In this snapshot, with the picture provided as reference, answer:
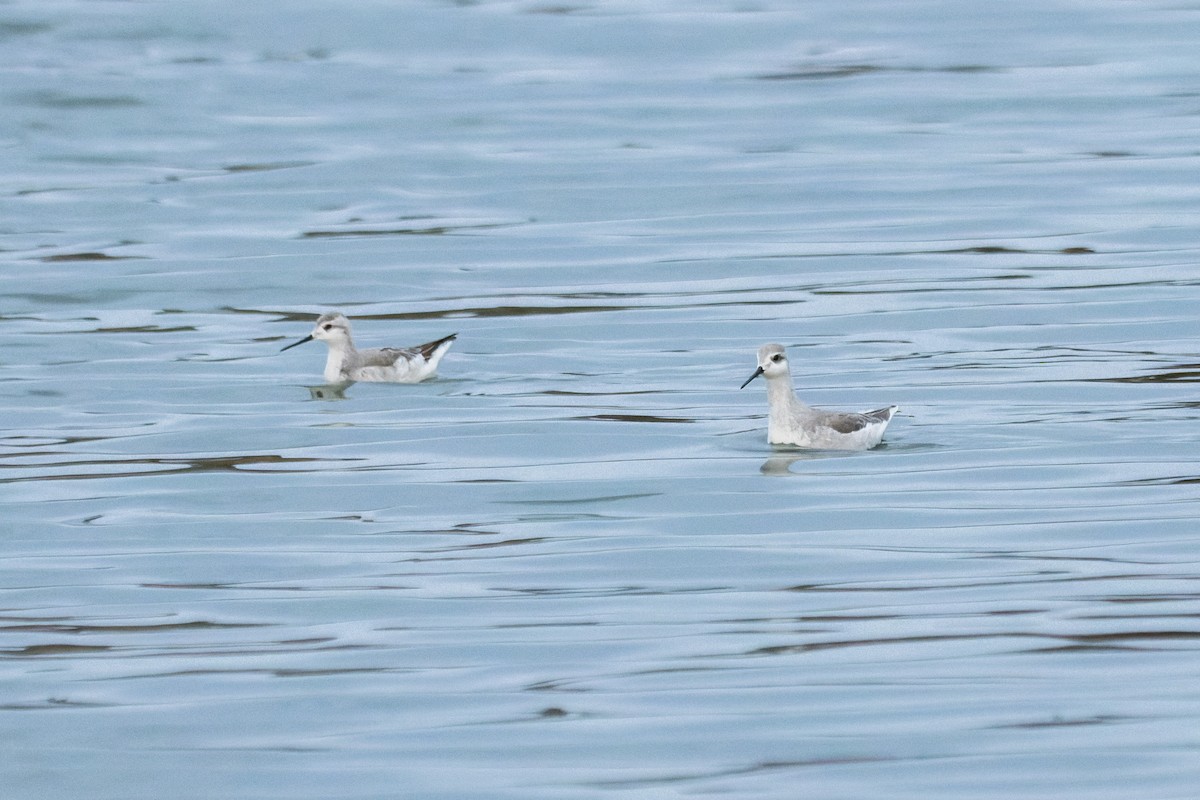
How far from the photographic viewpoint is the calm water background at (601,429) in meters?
8.81

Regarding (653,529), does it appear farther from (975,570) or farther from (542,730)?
(542,730)

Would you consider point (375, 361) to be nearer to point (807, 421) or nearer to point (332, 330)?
point (332, 330)

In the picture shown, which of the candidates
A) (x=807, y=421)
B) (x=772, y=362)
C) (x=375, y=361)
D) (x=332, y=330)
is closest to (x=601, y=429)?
(x=772, y=362)

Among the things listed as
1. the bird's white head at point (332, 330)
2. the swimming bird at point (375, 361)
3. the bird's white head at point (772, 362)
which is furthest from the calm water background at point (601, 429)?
the bird's white head at point (772, 362)

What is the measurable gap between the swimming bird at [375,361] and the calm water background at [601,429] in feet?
0.57

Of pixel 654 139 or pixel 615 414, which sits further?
pixel 654 139

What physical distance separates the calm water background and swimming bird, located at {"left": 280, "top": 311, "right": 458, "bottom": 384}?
173 millimetres

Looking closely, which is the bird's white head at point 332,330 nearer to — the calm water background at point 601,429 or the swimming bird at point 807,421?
the calm water background at point 601,429

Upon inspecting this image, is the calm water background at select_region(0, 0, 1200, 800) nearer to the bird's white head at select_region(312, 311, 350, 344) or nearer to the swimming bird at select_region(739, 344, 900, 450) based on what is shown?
the swimming bird at select_region(739, 344, 900, 450)

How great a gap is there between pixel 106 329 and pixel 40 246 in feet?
14.0

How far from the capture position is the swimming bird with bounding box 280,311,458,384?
17344 mm

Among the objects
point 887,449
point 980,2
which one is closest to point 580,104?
point 980,2

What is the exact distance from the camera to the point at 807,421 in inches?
563

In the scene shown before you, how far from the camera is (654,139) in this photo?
29.3m
